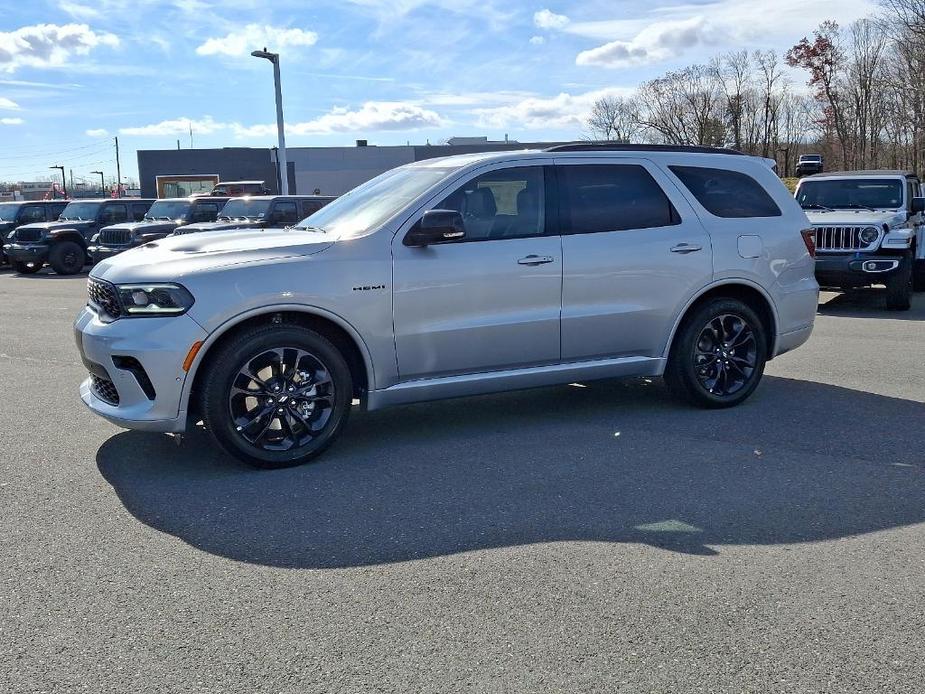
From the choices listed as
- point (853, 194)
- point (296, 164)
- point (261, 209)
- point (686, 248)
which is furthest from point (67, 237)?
point (296, 164)

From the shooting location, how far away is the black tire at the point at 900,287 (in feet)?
39.1

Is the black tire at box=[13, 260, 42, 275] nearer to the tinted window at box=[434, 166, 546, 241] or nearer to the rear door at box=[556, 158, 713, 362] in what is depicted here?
the tinted window at box=[434, 166, 546, 241]

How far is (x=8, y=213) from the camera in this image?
83.0 ft

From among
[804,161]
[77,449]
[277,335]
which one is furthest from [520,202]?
[804,161]

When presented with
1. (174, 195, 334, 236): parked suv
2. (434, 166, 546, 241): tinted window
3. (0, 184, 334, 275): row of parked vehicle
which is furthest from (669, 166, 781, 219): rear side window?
(0, 184, 334, 275): row of parked vehicle

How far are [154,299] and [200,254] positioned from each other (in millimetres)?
395

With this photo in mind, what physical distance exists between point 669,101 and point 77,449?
48.5 meters

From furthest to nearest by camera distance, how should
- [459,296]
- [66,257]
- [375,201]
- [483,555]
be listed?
[66,257]
[375,201]
[459,296]
[483,555]

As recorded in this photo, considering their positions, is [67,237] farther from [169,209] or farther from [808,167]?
[808,167]

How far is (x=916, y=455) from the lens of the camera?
5.47 m

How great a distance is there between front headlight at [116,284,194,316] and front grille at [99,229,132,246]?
52.9ft

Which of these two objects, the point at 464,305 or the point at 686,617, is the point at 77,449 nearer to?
the point at 464,305

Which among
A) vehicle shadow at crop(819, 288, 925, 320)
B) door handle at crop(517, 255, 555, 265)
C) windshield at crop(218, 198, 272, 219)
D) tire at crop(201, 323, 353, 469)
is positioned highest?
windshield at crop(218, 198, 272, 219)

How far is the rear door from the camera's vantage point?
239 inches
